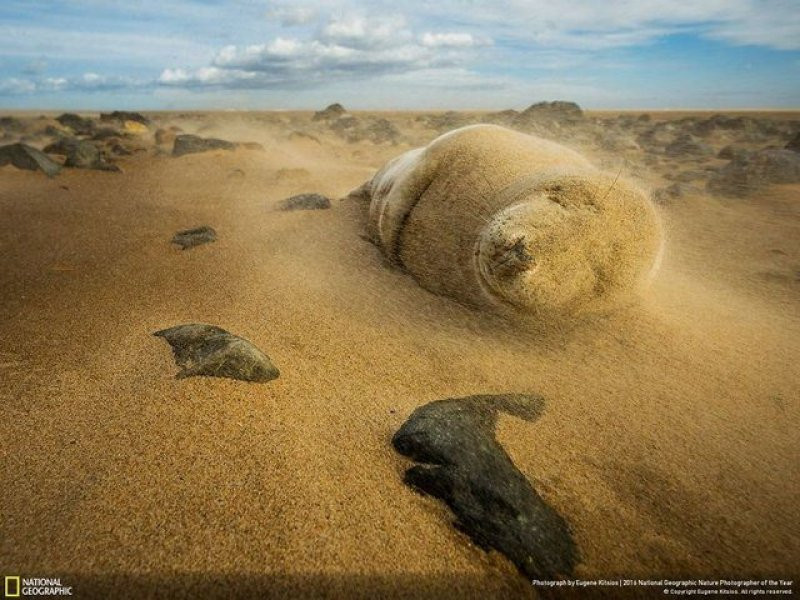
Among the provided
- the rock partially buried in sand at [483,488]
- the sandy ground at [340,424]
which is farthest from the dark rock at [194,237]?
the rock partially buried in sand at [483,488]

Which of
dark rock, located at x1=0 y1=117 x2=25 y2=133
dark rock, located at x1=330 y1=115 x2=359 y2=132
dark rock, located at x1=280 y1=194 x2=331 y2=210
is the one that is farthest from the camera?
dark rock, located at x1=330 y1=115 x2=359 y2=132

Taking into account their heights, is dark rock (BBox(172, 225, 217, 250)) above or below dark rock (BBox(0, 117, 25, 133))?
above

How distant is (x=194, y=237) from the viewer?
16.6 feet

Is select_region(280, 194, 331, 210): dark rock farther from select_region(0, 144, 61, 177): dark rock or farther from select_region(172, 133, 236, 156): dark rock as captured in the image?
select_region(172, 133, 236, 156): dark rock

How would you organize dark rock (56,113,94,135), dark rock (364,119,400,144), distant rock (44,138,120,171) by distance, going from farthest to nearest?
dark rock (364,119,400,144)
dark rock (56,113,94,135)
distant rock (44,138,120,171)

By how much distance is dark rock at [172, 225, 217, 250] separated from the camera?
194 inches

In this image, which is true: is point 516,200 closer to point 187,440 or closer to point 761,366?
point 761,366

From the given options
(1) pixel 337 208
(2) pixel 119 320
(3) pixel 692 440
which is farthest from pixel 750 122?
(2) pixel 119 320

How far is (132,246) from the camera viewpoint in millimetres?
4820

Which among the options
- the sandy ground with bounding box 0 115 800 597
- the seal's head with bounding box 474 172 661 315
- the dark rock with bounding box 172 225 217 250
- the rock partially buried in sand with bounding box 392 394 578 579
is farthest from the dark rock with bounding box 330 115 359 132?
the rock partially buried in sand with bounding box 392 394 578 579

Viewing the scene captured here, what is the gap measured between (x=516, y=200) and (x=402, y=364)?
137 cm

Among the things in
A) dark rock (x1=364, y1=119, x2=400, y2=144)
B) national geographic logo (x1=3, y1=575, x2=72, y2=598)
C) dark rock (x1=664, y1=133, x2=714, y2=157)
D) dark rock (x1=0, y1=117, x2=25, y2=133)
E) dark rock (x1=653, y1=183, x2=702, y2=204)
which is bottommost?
dark rock (x1=0, y1=117, x2=25, y2=133)

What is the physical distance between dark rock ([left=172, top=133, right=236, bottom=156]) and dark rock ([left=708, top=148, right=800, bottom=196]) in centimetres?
1154

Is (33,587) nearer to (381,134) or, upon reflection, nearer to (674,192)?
(674,192)
